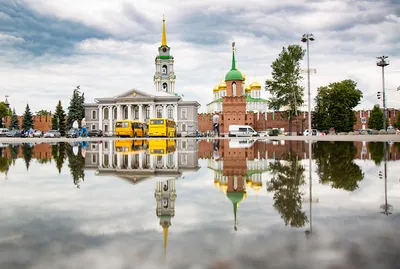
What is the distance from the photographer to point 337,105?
59.6 m

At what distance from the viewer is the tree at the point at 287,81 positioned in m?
49.4

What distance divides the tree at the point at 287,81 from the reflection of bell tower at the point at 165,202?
4789 cm

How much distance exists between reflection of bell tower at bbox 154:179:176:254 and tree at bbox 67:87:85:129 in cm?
7638

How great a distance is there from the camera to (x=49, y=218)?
265 centimetres

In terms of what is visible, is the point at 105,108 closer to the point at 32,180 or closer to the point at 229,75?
the point at 229,75

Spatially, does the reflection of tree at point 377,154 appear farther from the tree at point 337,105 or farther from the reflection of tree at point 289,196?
the tree at point 337,105

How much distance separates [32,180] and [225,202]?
10.2 feet

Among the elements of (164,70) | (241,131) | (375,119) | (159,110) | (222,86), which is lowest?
(241,131)

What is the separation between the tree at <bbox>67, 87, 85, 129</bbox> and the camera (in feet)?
249

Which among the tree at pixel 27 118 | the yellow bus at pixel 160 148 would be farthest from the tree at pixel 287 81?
the tree at pixel 27 118

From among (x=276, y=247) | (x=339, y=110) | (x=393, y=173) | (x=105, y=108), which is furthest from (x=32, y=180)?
(x=105, y=108)

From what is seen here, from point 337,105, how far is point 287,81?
14.8 m

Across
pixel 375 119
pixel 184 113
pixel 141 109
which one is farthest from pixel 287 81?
pixel 375 119

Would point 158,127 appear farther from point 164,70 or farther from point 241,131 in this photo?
point 164,70
